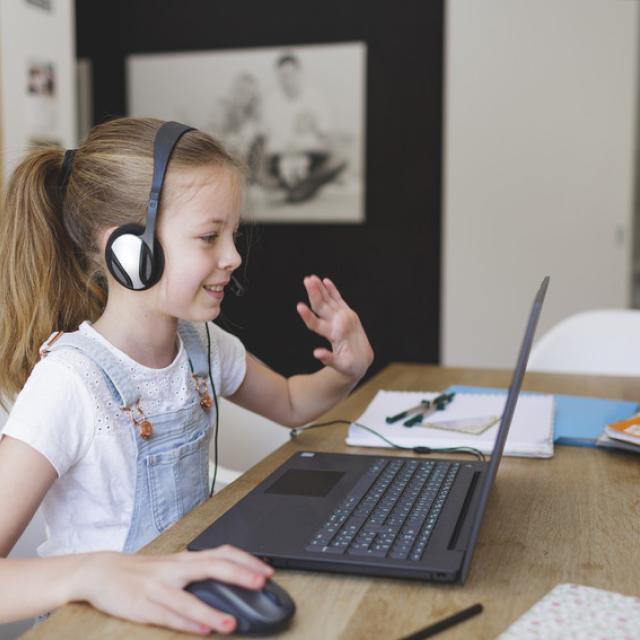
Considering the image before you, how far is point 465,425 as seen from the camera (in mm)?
1382

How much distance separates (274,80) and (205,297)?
3.69 metres

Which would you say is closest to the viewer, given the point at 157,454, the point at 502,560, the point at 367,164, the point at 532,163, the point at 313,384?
the point at 502,560

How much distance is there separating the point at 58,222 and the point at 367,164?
347 centimetres

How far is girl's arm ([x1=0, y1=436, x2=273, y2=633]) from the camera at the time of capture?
0.70m

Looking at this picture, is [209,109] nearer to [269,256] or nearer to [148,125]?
[269,256]

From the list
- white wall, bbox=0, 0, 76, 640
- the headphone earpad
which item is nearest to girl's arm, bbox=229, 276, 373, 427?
the headphone earpad

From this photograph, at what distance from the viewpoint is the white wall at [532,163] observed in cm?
405

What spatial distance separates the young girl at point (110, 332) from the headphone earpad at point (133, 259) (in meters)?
0.02

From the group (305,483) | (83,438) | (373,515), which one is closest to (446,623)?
(373,515)

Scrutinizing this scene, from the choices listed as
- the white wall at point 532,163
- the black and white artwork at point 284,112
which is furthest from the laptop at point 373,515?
the black and white artwork at point 284,112

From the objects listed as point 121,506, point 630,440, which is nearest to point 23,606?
point 121,506

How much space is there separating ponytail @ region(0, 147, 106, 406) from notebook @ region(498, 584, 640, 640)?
783mm

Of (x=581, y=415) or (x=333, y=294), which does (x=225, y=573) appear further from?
(x=581, y=415)

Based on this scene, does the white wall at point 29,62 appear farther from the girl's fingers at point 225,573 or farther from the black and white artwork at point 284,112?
the girl's fingers at point 225,573
